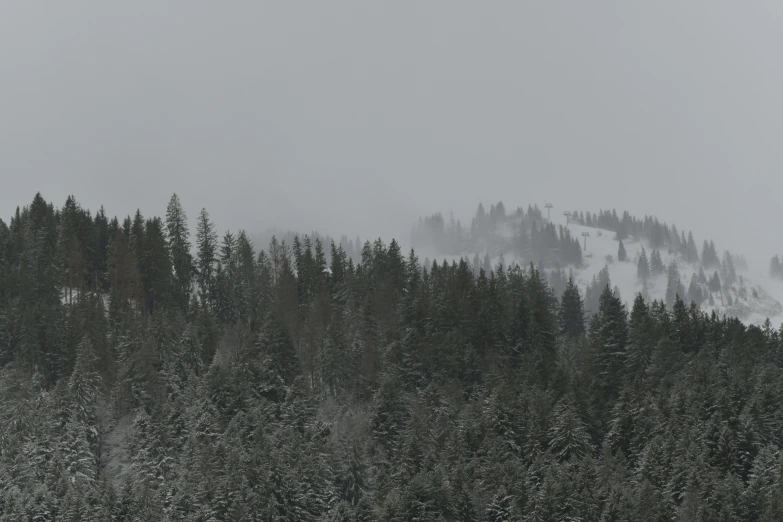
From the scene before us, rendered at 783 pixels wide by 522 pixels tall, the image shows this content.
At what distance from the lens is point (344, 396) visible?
89250 mm

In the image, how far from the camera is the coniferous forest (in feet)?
217

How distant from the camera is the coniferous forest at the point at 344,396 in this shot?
66000 mm

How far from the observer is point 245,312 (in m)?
108

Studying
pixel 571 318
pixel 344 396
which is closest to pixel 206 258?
pixel 344 396

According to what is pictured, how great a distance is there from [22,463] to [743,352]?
73.5 m

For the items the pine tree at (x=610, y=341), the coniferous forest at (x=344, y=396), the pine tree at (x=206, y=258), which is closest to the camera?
the coniferous forest at (x=344, y=396)

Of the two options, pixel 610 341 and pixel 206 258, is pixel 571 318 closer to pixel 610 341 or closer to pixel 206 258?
pixel 610 341

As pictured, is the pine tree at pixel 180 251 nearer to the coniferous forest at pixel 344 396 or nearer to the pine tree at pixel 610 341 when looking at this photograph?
the coniferous forest at pixel 344 396

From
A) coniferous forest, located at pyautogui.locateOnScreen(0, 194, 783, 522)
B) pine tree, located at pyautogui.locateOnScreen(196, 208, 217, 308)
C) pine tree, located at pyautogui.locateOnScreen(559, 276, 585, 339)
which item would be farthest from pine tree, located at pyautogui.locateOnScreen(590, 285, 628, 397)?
pine tree, located at pyautogui.locateOnScreen(196, 208, 217, 308)

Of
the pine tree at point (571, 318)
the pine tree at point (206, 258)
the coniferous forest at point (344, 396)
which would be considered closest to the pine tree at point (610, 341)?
the coniferous forest at point (344, 396)

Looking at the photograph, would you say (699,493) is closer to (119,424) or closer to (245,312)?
(119,424)

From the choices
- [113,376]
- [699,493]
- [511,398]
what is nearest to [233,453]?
[113,376]

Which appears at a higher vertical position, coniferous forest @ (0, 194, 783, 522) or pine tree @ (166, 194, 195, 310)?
pine tree @ (166, 194, 195, 310)

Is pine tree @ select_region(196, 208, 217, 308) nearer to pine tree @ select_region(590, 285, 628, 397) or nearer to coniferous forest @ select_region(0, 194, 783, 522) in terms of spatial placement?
coniferous forest @ select_region(0, 194, 783, 522)
